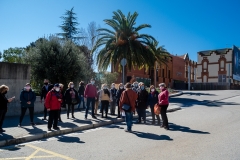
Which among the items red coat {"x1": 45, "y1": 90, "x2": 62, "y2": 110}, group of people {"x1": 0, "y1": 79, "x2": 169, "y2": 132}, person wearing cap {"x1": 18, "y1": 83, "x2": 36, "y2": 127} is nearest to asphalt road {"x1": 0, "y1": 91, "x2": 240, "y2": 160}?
group of people {"x1": 0, "y1": 79, "x2": 169, "y2": 132}

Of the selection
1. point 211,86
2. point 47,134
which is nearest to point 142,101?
point 47,134

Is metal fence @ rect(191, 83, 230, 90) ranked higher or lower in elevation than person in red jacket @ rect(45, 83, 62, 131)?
higher

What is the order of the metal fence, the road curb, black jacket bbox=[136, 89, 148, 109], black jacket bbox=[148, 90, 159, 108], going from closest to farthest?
the road curb, black jacket bbox=[136, 89, 148, 109], black jacket bbox=[148, 90, 159, 108], the metal fence

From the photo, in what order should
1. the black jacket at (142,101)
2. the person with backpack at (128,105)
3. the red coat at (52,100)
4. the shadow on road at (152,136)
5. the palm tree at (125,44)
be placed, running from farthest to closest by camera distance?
1. the palm tree at (125,44)
2. the black jacket at (142,101)
3. the person with backpack at (128,105)
4. the red coat at (52,100)
5. the shadow on road at (152,136)

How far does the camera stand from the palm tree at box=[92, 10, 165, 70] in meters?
21.6

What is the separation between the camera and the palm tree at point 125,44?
70.8 ft

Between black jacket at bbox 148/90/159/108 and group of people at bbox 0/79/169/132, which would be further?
black jacket at bbox 148/90/159/108

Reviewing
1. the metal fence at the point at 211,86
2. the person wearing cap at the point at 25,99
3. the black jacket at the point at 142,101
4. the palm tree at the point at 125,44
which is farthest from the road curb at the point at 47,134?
the metal fence at the point at 211,86

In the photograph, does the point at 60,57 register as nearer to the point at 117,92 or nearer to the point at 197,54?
the point at 117,92

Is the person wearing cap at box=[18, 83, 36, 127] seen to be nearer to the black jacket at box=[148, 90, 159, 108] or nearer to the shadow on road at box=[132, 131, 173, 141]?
the shadow on road at box=[132, 131, 173, 141]

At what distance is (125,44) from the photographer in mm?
21797

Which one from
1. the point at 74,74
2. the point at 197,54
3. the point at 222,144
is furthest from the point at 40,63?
the point at 197,54

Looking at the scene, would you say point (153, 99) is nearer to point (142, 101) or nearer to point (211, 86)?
point (142, 101)

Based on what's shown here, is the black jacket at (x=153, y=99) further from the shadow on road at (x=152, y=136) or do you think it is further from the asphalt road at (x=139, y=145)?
the shadow on road at (x=152, y=136)
